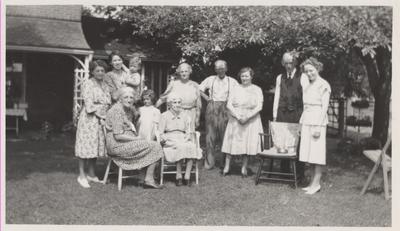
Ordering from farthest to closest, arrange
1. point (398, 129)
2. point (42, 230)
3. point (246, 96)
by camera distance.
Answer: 1. point (246, 96)
2. point (398, 129)
3. point (42, 230)

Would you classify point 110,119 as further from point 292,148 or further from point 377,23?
point 377,23

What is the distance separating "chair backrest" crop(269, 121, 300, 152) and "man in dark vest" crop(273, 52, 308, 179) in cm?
7

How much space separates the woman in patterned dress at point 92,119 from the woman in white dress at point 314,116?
8.06ft

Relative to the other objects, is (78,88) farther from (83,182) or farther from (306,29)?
(306,29)

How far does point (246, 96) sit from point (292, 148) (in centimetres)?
95

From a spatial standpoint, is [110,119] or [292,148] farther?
[292,148]

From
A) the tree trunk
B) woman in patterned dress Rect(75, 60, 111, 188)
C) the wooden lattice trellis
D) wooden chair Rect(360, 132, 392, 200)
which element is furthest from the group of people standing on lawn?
the wooden lattice trellis

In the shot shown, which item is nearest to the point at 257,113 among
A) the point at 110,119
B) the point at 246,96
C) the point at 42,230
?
the point at 246,96

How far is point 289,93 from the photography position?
19.1 ft

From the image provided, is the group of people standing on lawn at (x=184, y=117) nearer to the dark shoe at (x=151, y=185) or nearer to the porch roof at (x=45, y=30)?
the dark shoe at (x=151, y=185)

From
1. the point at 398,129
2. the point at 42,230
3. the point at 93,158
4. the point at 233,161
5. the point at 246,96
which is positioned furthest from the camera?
the point at 233,161

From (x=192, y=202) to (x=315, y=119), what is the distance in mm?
1776

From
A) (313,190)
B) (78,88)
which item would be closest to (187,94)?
(313,190)

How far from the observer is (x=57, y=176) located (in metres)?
5.91
